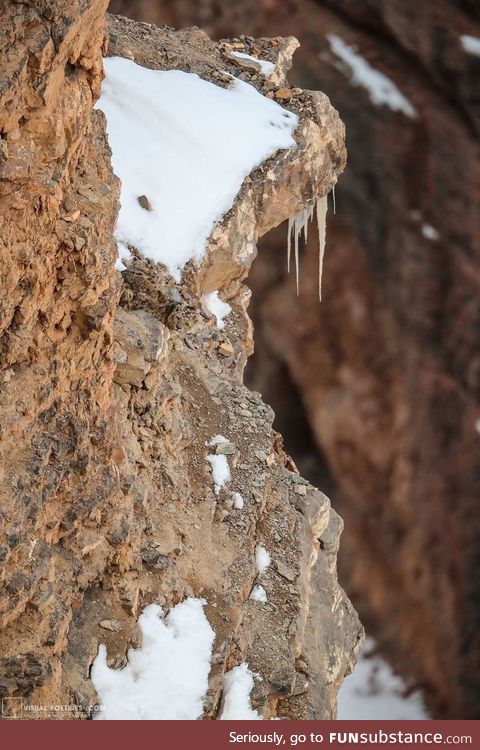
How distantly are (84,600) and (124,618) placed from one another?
0.40 m

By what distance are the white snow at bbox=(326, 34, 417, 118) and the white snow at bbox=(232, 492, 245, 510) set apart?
1155 cm

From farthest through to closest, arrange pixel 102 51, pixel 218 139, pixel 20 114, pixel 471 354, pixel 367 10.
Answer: pixel 471 354 < pixel 367 10 < pixel 218 139 < pixel 102 51 < pixel 20 114

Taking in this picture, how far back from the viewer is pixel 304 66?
59.7ft

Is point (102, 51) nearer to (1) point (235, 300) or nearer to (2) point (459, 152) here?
(1) point (235, 300)

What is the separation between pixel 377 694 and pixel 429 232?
376 inches

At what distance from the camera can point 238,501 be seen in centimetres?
925

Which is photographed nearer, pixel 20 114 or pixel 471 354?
pixel 20 114

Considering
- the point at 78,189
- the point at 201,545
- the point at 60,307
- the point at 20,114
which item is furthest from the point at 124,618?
the point at 20,114

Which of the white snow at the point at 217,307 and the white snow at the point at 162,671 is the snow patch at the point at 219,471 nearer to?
the white snow at the point at 162,671

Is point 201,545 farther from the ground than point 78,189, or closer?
closer

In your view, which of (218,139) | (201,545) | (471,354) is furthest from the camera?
(471,354)

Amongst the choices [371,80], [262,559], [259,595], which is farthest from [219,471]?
[371,80]

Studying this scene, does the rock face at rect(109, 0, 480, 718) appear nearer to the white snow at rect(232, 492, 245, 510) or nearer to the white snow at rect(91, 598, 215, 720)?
the white snow at rect(232, 492, 245, 510)

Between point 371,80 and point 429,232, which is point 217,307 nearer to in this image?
point 429,232
